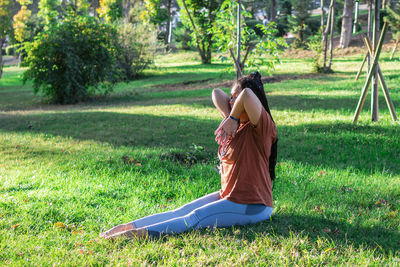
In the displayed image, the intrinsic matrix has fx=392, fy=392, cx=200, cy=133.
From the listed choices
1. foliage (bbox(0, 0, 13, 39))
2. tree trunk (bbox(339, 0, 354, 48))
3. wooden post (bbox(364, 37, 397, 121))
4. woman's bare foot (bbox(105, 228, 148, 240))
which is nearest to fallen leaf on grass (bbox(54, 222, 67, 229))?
woman's bare foot (bbox(105, 228, 148, 240))

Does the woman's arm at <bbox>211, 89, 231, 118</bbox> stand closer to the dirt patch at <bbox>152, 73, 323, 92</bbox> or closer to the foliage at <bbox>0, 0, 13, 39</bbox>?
the dirt patch at <bbox>152, 73, 323, 92</bbox>

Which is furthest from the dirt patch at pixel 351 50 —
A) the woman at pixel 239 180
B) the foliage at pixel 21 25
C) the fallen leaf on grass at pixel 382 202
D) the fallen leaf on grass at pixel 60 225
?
the foliage at pixel 21 25

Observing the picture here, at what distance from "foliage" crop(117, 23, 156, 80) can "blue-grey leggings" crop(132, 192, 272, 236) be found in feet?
60.3

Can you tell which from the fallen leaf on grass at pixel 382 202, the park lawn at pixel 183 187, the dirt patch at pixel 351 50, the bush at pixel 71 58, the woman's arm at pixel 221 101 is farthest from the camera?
the dirt patch at pixel 351 50

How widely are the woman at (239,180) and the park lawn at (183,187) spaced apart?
11 centimetres

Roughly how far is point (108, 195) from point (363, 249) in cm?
273

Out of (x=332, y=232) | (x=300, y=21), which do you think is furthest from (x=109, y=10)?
(x=332, y=232)

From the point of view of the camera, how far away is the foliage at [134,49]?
2125 centimetres

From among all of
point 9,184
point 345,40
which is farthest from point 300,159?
point 345,40

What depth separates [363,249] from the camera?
3.13m

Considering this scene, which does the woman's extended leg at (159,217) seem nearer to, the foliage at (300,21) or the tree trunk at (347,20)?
the tree trunk at (347,20)

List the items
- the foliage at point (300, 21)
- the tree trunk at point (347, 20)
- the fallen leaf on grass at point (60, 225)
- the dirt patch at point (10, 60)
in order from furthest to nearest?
1. the dirt patch at point (10, 60)
2. the foliage at point (300, 21)
3. the tree trunk at point (347, 20)
4. the fallen leaf on grass at point (60, 225)

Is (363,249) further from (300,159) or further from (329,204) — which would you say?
(300,159)

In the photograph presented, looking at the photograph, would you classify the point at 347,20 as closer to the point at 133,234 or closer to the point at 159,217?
the point at 159,217
